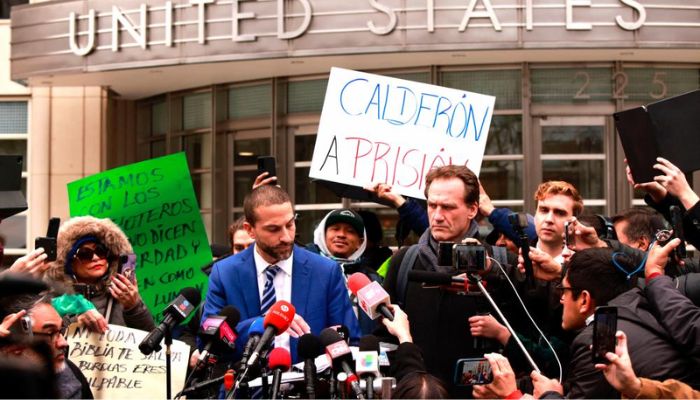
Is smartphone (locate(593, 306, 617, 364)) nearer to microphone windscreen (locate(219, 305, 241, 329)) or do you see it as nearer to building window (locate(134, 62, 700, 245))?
microphone windscreen (locate(219, 305, 241, 329))

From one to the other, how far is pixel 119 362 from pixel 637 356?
302 cm

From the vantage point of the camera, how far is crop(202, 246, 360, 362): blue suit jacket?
568 centimetres

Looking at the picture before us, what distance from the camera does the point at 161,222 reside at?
28.8 ft

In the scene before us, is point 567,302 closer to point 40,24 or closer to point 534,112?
point 534,112

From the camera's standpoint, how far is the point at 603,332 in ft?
13.4

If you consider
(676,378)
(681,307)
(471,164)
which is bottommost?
(676,378)

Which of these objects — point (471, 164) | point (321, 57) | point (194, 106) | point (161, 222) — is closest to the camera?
point (471, 164)

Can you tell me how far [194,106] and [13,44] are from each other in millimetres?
2702

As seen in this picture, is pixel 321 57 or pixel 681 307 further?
pixel 321 57

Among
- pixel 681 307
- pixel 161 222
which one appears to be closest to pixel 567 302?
pixel 681 307

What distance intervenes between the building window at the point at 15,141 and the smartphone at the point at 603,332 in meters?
14.2

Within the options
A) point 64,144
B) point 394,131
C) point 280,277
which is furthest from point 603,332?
point 64,144

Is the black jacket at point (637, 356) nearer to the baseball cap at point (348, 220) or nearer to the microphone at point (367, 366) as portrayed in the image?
the microphone at point (367, 366)

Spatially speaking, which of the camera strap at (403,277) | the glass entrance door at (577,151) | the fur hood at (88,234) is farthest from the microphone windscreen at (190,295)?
the glass entrance door at (577,151)
